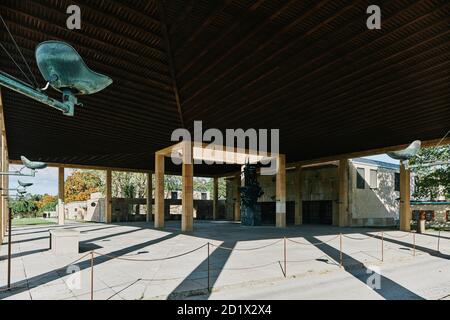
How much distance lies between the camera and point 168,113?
1869 centimetres

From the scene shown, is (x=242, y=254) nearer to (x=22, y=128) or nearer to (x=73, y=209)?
(x=22, y=128)

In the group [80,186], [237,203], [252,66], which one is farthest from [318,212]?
[80,186]

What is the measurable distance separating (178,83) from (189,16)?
5.63 m

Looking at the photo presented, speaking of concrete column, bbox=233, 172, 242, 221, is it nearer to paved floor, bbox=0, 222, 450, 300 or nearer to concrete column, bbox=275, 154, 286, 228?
concrete column, bbox=275, 154, 286, 228

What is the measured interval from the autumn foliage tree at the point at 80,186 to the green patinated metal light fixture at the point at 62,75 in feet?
213

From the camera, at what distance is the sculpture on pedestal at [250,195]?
31109 millimetres

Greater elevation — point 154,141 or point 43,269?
point 154,141

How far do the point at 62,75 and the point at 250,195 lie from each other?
28969mm

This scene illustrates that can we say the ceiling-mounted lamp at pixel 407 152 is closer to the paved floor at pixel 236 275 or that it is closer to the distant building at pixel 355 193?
the paved floor at pixel 236 275

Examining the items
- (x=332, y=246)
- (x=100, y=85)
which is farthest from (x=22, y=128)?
(x=100, y=85)

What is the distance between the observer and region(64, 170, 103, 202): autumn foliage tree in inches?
2480
